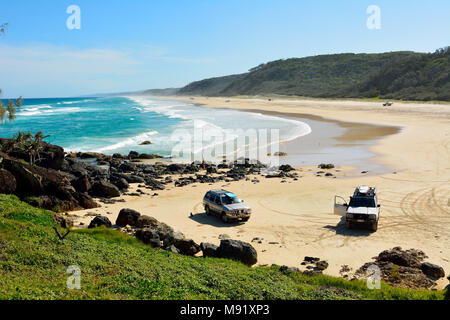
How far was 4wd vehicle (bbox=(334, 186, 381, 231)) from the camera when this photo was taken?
18.4 m

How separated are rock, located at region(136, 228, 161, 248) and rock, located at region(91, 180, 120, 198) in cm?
1068

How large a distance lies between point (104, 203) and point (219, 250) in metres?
12.0

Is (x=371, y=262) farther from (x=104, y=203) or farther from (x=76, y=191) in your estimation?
(x=76, y=191)

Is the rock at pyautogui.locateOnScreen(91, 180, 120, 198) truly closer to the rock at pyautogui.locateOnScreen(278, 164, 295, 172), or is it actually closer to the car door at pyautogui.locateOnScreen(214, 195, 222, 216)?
the car door at pyautogui.locateOnScreen(214, 195, 222, 216)

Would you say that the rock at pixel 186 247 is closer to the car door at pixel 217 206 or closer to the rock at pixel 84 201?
the car door at pixel 217 206

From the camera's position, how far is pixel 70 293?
29.3 feet

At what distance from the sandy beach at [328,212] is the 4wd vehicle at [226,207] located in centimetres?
47

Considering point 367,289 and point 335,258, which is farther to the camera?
point 335,258

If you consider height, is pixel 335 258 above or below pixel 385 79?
Answer: below

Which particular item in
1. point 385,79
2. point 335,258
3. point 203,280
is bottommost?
point 335,258

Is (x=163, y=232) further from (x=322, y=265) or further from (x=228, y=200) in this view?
(x=322, y=265)

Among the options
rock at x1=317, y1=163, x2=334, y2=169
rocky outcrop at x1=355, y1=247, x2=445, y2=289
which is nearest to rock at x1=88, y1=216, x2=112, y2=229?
rocky outcrop at x1=355, y1=247, x2=445, y2=289
